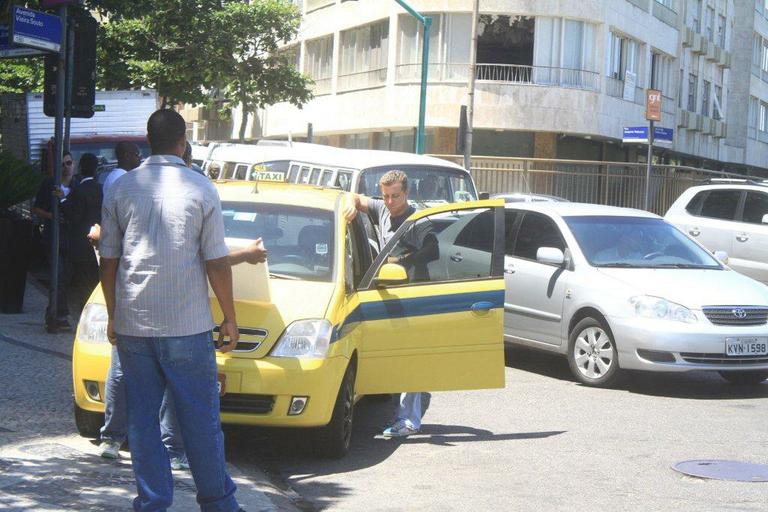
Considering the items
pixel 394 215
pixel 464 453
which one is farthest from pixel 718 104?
pixel 464 453

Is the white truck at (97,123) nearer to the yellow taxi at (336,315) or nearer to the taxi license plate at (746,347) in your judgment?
the yellow taxi at (336,315)

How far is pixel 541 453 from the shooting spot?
844 centimetres

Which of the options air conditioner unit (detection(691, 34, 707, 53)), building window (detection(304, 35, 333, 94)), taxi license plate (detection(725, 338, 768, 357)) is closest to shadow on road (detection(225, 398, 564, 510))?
taxi license plate (detection(725, 338, 768, 357))

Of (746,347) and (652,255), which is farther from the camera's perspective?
(652,255)

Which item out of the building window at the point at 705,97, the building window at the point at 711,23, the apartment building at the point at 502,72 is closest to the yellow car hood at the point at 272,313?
the apartment building at the point at 502,72

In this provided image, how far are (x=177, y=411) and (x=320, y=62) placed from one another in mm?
44281

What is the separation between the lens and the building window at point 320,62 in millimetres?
47906

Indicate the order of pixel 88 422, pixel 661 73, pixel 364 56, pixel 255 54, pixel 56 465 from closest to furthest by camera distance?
pixel 56 465 < pixel 88 422 < pixel 255 54 < pixel 364 56 < pixel 661 73

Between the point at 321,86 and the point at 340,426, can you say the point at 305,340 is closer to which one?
the point at 340,426

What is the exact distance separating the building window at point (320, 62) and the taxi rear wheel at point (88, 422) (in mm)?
39943

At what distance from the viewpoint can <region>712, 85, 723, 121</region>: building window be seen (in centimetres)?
5978

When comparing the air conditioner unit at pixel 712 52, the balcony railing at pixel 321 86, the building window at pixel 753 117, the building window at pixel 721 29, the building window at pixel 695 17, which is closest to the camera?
the balcony railing at pixel 321 86

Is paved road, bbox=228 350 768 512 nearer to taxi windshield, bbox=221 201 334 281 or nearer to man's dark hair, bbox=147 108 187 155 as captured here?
taxi windshield, bbox=221 201 334 281

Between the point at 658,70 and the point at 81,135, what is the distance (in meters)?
30.2
